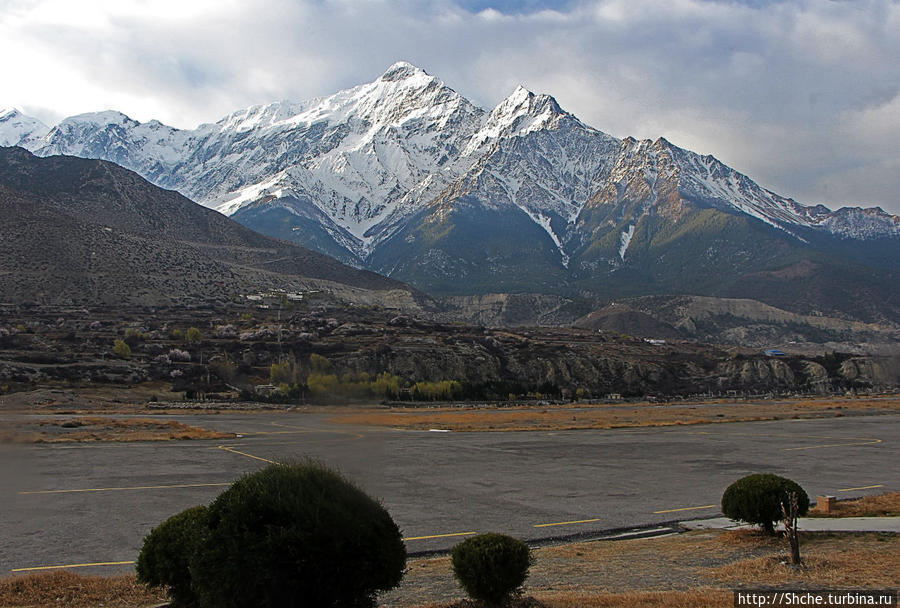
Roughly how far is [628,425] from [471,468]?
2628 centimetres

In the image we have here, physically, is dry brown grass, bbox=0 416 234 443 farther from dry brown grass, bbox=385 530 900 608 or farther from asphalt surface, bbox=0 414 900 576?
dry brown grass, bbox=385 530 900 608

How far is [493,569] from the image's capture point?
8711mm

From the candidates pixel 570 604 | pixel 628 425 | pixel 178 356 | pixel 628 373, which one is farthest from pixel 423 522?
pixel 628 373

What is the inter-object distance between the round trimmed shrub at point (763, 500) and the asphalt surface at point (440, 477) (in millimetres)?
3088

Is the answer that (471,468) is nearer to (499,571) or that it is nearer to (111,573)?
(111,573)

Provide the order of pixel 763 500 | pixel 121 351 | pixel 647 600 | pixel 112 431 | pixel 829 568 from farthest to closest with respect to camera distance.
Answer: pixel 121 351 < pixel 112 431 < pixel 763 500 < pixel 829 568 < pixel 647 600

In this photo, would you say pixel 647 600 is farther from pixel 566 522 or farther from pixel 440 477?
pixel 440 477

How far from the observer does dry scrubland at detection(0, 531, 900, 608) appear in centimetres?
945

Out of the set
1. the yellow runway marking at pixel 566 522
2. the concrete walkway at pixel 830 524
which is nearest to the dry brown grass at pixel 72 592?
the yellow runway marking at pixel 566 522

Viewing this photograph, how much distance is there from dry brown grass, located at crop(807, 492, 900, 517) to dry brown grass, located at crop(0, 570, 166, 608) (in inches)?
567

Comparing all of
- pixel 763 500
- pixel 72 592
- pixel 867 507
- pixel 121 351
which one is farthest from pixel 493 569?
pixel 121 351

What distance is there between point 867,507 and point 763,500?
6075mm

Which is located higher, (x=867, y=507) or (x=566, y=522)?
(x=867, y=507)

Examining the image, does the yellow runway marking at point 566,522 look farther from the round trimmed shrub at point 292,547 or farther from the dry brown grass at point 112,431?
the dry brown grass at point 112,431
